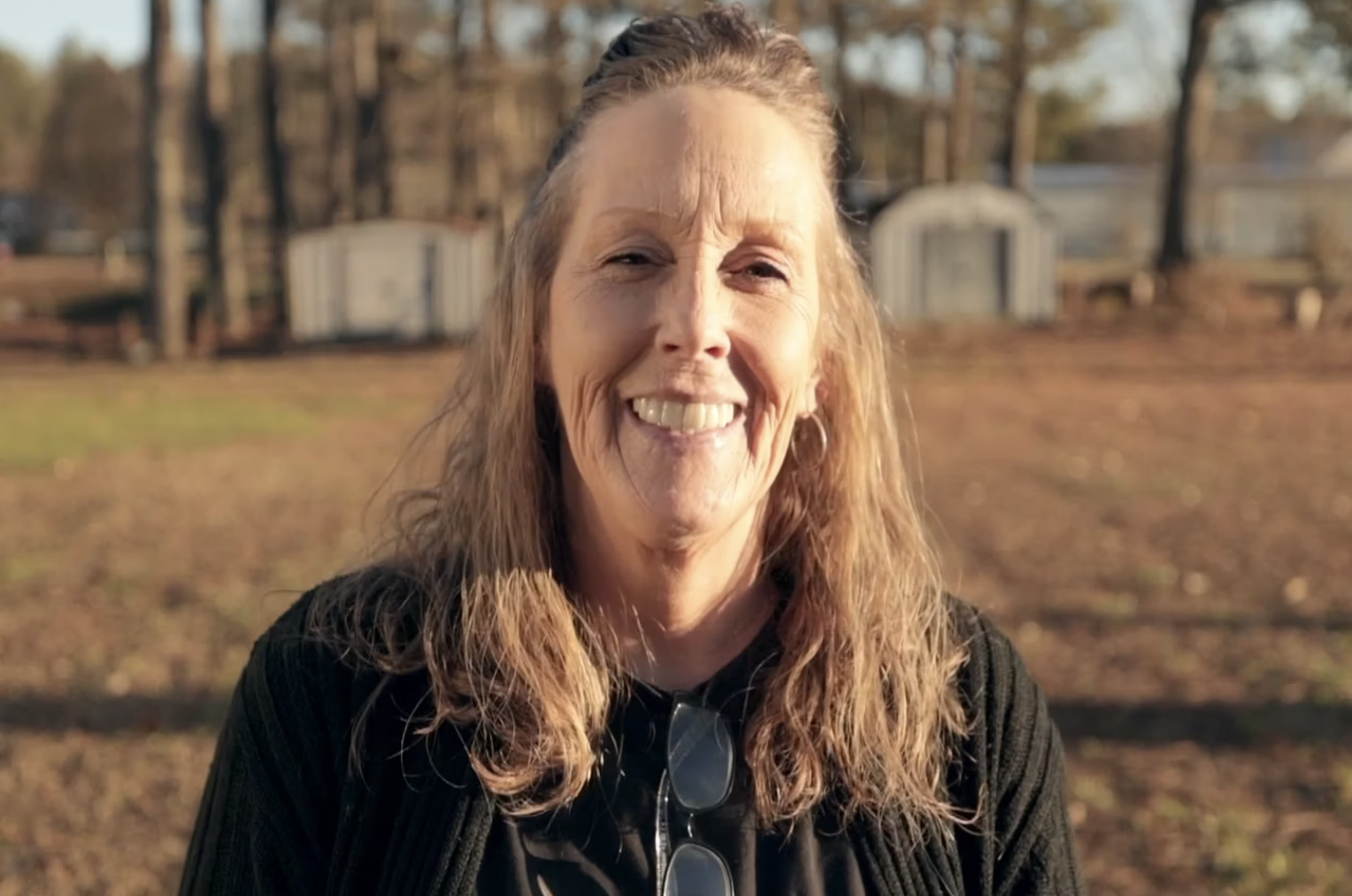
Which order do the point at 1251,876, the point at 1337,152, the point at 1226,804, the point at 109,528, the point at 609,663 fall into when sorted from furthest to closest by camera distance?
the point at 1337,152 < the point at 109,528 < the point at 1226,804 < the point at 1251,876 < the point at 609,663

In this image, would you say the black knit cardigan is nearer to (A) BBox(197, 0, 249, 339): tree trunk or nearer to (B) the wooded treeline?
(B) the wooded treeline

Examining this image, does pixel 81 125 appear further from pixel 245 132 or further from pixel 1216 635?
pixel 1216 635

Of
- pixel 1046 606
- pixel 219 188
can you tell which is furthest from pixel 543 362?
pixel 219 188

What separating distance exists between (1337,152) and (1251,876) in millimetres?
66695

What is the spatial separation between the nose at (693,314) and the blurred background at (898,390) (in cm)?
58

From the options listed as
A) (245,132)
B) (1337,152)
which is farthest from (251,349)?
(1337,152)

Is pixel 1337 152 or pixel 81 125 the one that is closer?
pixel 81 125

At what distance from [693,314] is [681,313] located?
18 mm

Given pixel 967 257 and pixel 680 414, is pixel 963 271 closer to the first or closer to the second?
pixel 967 257

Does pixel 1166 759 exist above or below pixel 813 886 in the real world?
below

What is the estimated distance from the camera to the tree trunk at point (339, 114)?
132ft

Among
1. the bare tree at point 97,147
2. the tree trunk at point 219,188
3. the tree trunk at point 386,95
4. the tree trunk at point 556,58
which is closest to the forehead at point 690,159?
the tree trunk at point 219,188

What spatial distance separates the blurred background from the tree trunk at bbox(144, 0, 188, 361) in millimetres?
62

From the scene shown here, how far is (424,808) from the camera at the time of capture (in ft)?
6.60
